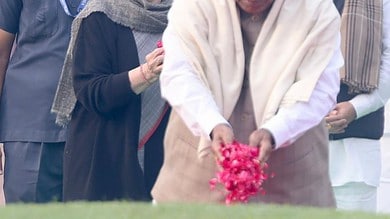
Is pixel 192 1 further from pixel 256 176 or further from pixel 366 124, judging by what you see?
pixel 366 124

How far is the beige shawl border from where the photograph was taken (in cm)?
706

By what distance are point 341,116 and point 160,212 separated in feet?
10.1

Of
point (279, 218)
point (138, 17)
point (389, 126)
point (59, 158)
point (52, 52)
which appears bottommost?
point (389, 126)

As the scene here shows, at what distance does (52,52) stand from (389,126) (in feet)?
9.15

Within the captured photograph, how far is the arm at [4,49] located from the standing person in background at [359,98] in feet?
5.60

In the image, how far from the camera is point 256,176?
203 inches

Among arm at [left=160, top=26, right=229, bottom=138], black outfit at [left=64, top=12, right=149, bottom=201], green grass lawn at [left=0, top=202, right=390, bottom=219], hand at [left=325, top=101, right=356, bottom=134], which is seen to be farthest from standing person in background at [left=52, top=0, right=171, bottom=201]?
green grass lawn at [left=0, top=202, right=390, bottom=219]

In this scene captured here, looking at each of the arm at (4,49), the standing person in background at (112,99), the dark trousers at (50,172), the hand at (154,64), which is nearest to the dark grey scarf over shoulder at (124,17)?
the standing person in background at (112,99)

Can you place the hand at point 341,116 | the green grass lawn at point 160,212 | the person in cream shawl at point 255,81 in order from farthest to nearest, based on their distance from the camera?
the hand at point 341,116 < the person in cream shawl at point 255,81 < the green grass lawn at point 160,212

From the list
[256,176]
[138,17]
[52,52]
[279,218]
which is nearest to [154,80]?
[138,17]

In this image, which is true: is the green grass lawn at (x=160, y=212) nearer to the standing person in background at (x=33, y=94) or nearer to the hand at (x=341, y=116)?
the hand at (x=341, y=116)

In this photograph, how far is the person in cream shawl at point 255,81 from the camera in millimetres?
5340

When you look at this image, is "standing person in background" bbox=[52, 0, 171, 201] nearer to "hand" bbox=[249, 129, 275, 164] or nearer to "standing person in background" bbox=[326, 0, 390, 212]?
"standing person in background" bbox=[326, 0, 390, 212]

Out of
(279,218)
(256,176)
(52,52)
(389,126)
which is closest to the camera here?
(279,218)
